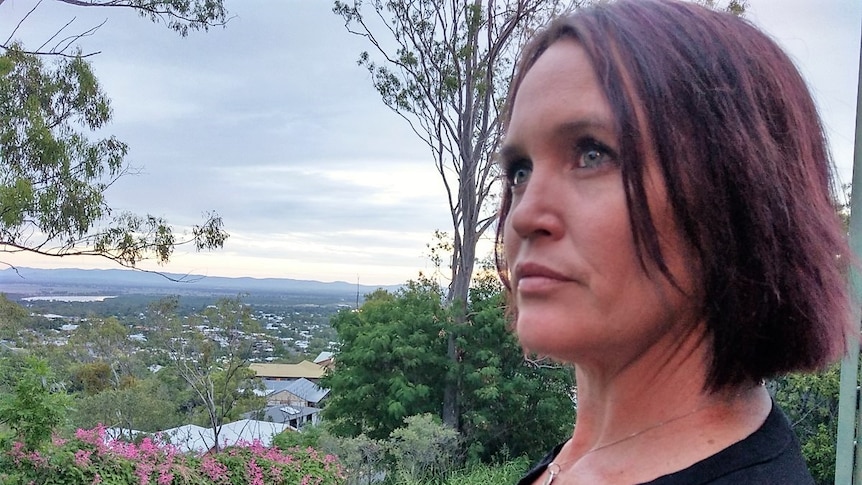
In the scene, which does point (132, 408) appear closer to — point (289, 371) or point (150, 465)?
point (150, 465)

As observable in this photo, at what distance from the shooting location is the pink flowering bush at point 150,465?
2695 millimetres

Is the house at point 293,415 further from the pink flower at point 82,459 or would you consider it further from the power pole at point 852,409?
the power pole at point 852,409

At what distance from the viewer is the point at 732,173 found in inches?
12.5

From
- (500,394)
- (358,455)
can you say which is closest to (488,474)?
(500,394)

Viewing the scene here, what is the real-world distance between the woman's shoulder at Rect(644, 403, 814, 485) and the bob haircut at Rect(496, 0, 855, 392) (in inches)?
1.3

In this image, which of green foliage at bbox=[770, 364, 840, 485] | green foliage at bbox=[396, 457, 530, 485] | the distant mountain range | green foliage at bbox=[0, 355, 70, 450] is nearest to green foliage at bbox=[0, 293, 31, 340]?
the distant mountain range

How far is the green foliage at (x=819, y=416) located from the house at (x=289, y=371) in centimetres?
283

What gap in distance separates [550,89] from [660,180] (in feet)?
0.26

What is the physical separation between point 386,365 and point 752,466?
4.24m

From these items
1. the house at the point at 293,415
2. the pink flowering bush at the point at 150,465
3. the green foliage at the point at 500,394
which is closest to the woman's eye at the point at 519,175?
the pink flowering bush at the point at 150,465

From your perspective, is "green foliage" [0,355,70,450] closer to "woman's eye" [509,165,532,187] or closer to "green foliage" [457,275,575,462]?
"green foliage" [457,275,575,462]

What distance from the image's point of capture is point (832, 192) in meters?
0.38

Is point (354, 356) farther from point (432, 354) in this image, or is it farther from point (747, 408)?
point (747, 408)

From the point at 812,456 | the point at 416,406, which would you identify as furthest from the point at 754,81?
the point at 416,406
